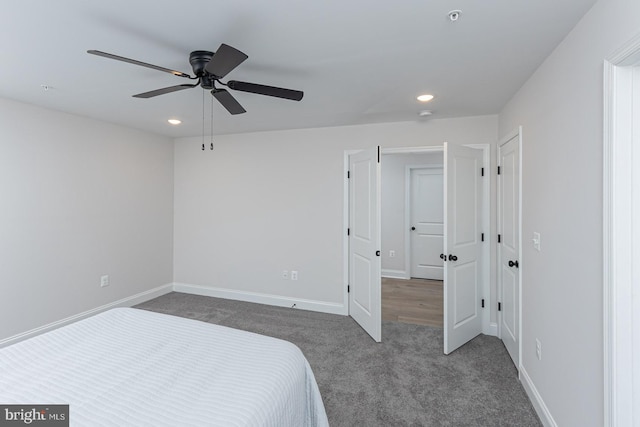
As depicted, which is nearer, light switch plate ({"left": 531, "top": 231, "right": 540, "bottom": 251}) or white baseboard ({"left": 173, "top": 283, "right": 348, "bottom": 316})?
light switch plate ({"left": 531, "top": 231, "right": 540, "bottom": 251})

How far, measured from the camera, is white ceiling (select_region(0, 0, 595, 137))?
1480 millimetres

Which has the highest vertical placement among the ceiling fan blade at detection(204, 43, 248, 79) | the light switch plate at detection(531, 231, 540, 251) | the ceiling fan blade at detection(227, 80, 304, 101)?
the ceiling fan blade at detection(204, 43, 248, 79)

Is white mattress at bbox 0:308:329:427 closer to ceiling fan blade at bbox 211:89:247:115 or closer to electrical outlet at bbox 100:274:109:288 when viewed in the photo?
ceiling fan blade at bbox 211:89:247:115

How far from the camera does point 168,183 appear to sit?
4574 millimetres

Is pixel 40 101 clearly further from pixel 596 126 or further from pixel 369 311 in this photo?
pixel 596 126

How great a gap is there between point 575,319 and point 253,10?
2.36 meters

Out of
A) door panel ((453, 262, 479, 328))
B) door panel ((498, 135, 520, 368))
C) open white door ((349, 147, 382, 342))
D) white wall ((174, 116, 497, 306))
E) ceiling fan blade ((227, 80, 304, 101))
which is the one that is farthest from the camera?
white wall ((174, 116, 497, 306))

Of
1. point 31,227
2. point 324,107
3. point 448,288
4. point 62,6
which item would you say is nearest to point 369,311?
point 448,288

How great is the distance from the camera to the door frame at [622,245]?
47.7 inches

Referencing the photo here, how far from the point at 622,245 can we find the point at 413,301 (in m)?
3.37

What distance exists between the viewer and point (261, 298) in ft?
13.8

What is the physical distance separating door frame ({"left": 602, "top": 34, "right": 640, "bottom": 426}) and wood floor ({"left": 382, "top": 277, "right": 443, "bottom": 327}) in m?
2.36

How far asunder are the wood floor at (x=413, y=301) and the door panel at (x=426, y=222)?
260 mm

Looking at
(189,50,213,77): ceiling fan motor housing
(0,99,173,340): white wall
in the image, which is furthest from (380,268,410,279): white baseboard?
(189,50,213,77): ceiling fan motor housing
